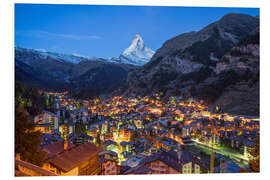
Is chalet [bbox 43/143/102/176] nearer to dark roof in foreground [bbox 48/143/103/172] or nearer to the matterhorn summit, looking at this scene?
dark roof in foreground [bbox 48/143/103/172]

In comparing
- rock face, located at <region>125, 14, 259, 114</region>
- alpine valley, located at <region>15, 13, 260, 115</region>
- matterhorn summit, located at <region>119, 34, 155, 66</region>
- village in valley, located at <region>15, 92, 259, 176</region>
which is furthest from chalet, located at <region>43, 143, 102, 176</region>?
rock face, located at <region>125, 14, 259, 114</region>

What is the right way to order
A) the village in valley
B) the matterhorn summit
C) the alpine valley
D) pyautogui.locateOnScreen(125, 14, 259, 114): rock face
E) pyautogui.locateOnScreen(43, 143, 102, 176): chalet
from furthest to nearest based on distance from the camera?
pyautogui.locateOnScreen(125, 14, 259, 114): rock face < the alpine valley < the matterhorn summit < the village in valley < pyautogui.locateOnScreen(43, 143, 102, 176): chalet

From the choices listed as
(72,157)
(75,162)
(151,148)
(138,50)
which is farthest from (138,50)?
(75,162)

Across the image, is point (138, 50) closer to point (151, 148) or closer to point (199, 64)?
point (151, 148)

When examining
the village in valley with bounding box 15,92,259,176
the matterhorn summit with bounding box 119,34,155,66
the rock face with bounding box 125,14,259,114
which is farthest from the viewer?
the rock face with bounding box 125,14,259,114

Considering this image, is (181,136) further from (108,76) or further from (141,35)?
(108,76)

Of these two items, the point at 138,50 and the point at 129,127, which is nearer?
the point at 138,50

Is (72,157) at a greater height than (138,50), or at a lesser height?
lesser

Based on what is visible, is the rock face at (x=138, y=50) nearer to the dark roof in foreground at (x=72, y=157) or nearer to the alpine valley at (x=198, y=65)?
the dark roof in foreground at (x=72, y=157)

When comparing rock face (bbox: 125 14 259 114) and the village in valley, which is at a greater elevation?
rock face (bbox: 125 14 259 114)
